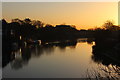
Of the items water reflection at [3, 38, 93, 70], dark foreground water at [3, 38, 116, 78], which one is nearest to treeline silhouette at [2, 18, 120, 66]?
water reflection at [3, 38, 93, 70]

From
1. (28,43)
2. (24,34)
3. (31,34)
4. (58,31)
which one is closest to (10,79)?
(28,43)

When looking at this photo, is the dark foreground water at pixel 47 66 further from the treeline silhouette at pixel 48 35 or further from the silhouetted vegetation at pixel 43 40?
the treeline silhouette at pixel 48 35

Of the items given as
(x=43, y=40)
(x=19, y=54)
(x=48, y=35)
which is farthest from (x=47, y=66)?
(x=48, y=35)

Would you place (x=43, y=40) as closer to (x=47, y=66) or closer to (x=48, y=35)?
(x=48, y=35)

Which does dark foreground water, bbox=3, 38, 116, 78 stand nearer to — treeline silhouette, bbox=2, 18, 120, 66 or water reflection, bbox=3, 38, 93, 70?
water reflection, bbox=3, 38, 93, 70

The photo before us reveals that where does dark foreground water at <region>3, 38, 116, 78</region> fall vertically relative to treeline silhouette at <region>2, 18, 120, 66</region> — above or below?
below

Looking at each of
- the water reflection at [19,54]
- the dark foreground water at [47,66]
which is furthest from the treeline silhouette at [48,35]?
the dark foreground water at [47,66]

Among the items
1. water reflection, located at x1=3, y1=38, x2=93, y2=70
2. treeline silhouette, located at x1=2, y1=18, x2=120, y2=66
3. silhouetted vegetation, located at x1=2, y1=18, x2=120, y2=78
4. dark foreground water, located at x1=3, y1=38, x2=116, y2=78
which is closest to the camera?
dark foreground water, located at x1=3, y1=38, x2=116, y2=78

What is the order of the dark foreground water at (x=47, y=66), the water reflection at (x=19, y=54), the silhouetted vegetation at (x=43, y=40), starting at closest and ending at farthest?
the dark foreground water at (x=47, y=66) → the water reflection at (x=19, y=54) → the silhouetted vegetation at (x=43, y=40)

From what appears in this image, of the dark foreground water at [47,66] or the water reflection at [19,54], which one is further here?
the water reflection at [19,54]

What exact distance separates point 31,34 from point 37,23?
785 centimetres

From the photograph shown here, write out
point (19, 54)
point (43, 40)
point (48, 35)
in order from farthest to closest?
point (48, 35)
point (43, 40)
point (19, 54)

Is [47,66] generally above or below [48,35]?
below

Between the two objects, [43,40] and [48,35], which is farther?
[48,35]
